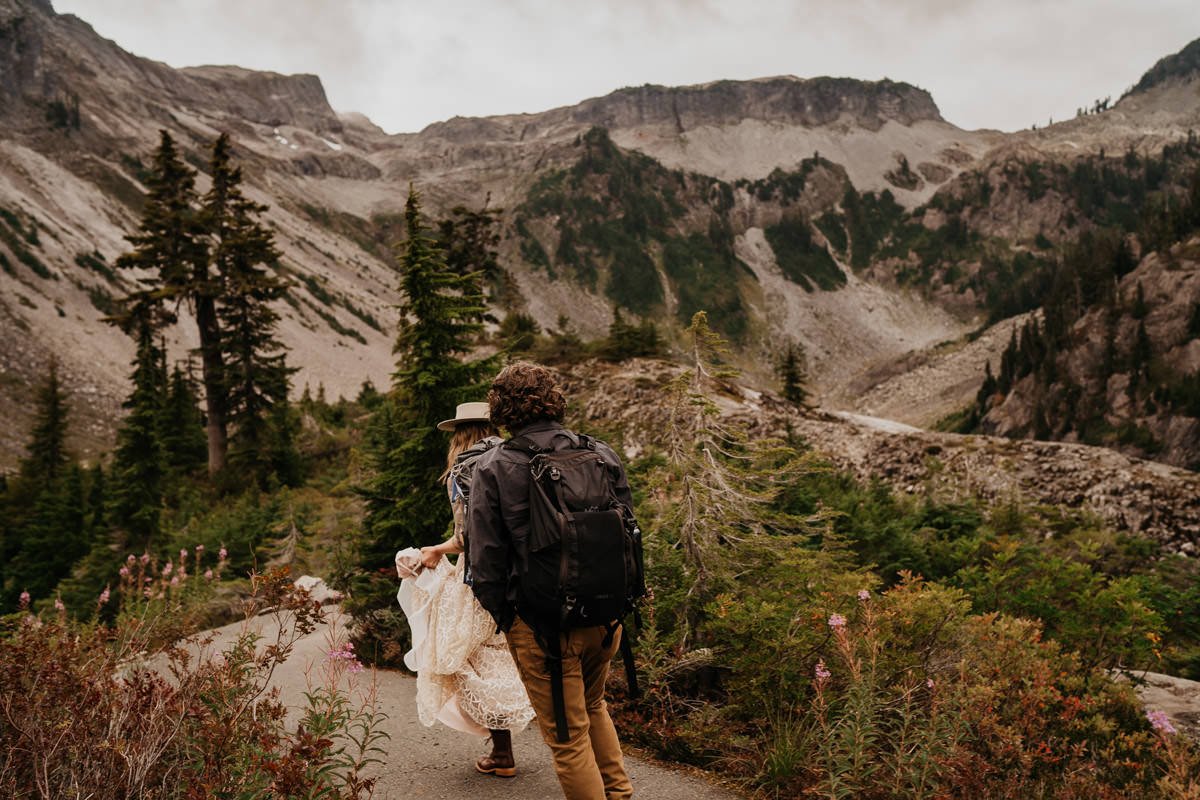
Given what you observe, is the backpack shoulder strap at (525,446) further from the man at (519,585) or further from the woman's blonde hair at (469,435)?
the woman's blonde hair at (469,435)

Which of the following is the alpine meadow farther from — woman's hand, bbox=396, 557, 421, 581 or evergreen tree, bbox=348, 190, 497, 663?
woman's hand, bbox=396, 557, 421, 581

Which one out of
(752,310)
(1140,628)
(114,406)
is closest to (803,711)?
(1140,628)

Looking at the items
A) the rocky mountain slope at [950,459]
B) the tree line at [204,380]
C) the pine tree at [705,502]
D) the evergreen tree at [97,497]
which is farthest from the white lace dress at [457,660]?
the evergreen tree at [97,497]

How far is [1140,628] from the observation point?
5.46m

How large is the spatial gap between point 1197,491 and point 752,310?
108849 mm

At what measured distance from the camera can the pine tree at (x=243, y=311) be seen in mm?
21016

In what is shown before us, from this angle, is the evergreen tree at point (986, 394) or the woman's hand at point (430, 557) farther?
the evergreen tree at point (986, 394)

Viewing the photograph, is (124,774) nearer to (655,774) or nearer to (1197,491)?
(655,774)

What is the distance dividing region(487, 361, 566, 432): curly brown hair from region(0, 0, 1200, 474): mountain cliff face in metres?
52.3

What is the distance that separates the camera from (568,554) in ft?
9.07

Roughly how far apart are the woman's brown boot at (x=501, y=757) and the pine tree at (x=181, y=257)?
67.4ft

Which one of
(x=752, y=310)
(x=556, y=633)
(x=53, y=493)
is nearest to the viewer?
(x=556, y=633)

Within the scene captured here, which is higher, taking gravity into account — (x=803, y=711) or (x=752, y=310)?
(x=752, y=310)

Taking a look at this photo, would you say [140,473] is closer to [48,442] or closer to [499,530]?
[48,442]
